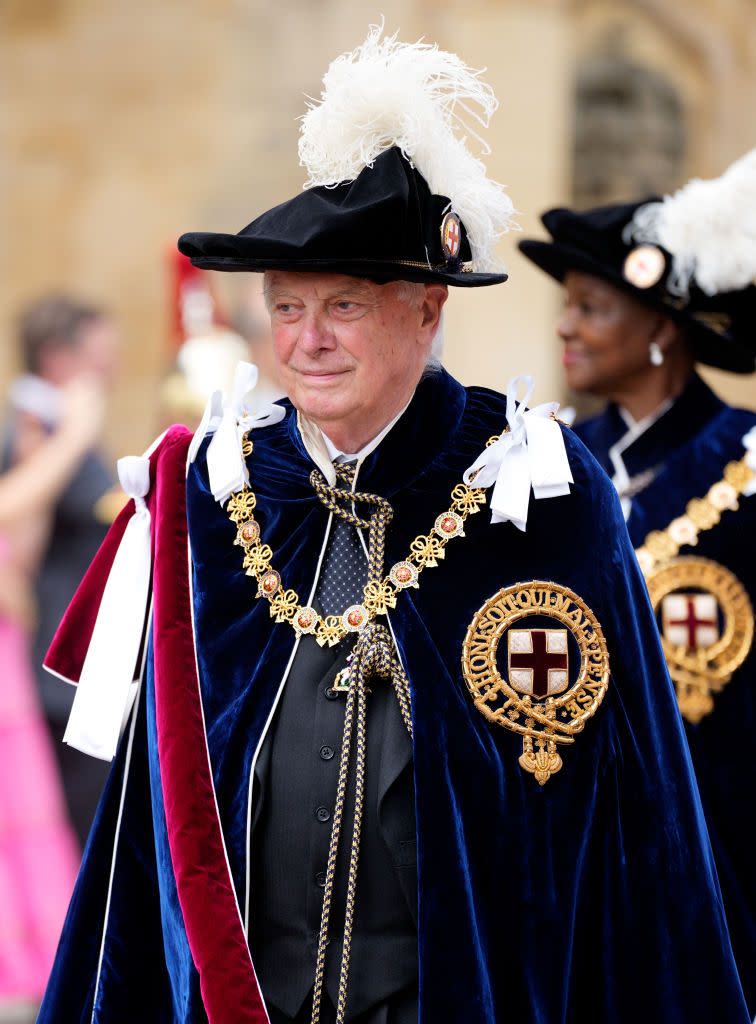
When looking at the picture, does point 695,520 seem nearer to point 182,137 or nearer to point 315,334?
point 315,334

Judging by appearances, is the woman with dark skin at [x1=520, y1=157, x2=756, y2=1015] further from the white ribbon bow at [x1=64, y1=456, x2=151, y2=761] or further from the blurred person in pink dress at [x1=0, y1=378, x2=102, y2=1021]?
the blurred person in pink dress at [x1=0, y1=378, x2=102, y2=1021]

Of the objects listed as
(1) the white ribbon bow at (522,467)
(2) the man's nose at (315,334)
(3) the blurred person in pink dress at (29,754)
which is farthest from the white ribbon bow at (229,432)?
(3) the blurred person in pink dress at (29,754)

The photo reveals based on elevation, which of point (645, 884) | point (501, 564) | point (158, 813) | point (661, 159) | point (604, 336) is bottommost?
point (645, 884)

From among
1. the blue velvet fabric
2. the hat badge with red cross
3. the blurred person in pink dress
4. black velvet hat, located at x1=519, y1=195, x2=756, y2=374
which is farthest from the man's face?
the blurred person in pink dress

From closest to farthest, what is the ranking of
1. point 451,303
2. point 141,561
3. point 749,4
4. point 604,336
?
point 141,561 → point 604,336 → point 451,303 → point 749,4

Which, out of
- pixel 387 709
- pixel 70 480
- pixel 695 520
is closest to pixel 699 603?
pixel 695 520

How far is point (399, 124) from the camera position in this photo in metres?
2.97

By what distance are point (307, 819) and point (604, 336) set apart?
7.04 ft

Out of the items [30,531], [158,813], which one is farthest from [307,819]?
[30,531]

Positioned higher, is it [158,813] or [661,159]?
[661,159]

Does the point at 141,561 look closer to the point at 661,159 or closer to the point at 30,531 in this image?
the point at 30,531

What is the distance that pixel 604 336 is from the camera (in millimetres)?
4691

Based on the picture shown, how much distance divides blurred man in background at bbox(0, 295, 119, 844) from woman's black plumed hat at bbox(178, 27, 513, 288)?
4.31m

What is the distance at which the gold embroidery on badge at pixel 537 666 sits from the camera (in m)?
2.92
